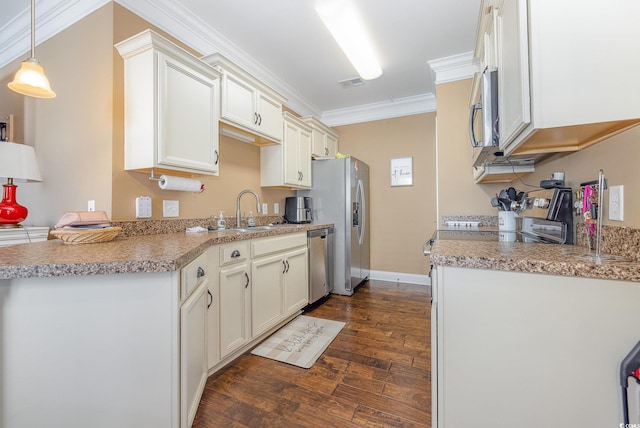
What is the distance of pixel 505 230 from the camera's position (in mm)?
2023

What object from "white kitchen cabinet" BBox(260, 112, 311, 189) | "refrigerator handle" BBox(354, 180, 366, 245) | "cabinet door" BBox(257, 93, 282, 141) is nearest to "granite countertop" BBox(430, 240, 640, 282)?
"cabinet door" BBox(257, 93, 282, 141)

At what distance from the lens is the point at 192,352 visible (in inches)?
51.3

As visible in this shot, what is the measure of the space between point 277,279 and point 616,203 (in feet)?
6.77

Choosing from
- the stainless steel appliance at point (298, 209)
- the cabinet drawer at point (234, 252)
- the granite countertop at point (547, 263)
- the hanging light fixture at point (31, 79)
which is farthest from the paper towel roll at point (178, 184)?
the granite countertop at point (547, 263)

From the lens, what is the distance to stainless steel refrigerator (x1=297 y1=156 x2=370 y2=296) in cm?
337

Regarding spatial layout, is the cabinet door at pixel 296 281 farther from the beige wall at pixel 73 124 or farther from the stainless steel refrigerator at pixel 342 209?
the beige wall at pixel 73 124

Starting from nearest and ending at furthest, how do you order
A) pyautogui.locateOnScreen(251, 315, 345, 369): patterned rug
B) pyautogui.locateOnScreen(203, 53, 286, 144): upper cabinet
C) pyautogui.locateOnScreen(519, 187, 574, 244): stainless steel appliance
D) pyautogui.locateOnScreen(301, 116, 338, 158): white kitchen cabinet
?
pyautogui.locateOnScreen(519, 187, 574, 244): stainless steel appliance, pyautogui.locateOnScreen(251, 315, 345, 369): patterned rug, pyautogui.locateOnScreen(203, 53, 286, 144): upper cabinet, pyautogui.locateOnScreen(301, 116, 338, 158): white kitchen cabinet

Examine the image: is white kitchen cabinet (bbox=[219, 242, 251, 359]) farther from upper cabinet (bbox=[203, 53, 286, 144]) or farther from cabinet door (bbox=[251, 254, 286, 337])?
upper cabinet (bbox=[203, 53, 286, 144])

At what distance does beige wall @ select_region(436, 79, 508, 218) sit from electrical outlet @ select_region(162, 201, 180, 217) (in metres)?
2.50

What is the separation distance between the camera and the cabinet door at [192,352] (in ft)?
3.73

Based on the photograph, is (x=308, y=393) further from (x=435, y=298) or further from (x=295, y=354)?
(x=435, y=298)

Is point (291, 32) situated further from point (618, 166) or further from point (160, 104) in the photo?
Result: point (618, 166)

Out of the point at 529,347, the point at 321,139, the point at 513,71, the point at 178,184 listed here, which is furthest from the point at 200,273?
the point at 321,139

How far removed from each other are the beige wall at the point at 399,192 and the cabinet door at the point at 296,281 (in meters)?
1.61
